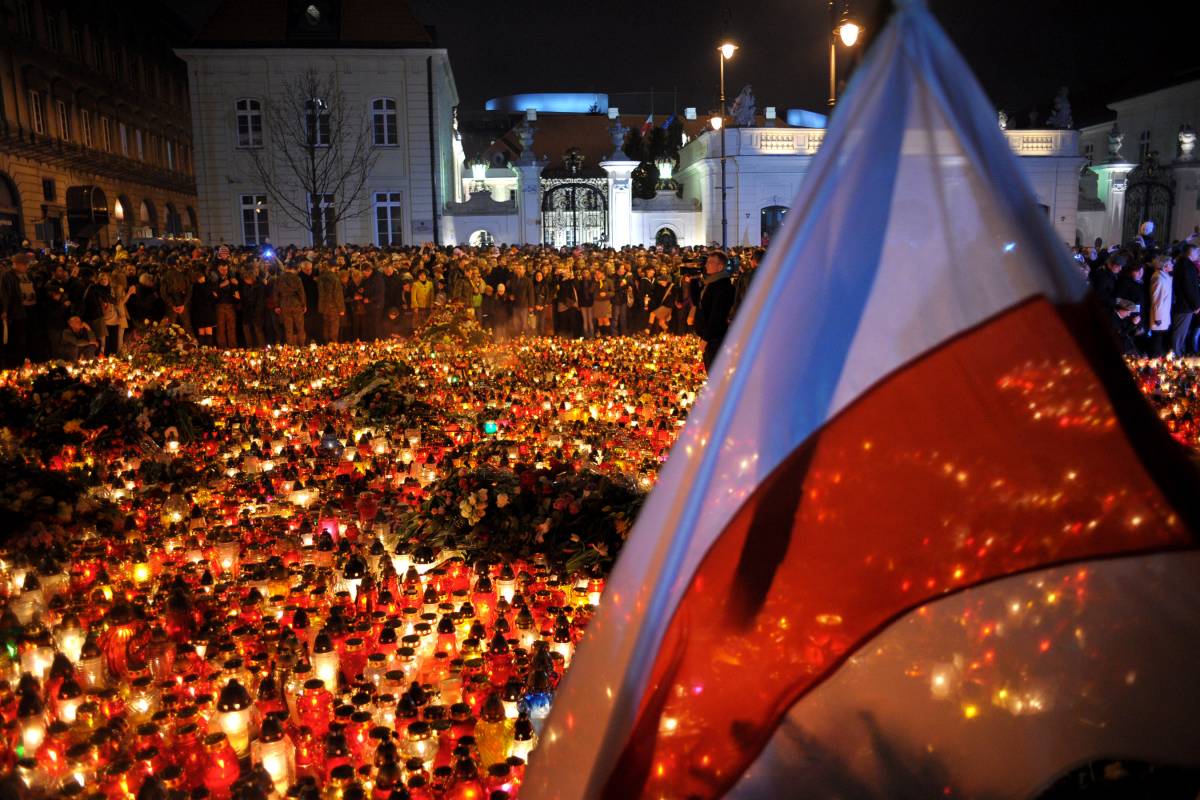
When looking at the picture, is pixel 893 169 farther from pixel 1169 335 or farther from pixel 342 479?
pixel 1169 335

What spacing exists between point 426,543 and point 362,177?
3750 cm

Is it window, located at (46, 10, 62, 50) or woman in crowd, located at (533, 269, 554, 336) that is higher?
window, located at (46, 10, 62, 50)

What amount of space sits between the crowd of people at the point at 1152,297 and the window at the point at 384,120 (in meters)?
33.5

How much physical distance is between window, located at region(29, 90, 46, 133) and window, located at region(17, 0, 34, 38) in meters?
2.55

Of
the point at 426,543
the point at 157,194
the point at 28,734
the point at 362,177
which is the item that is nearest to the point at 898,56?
the point at 28,734

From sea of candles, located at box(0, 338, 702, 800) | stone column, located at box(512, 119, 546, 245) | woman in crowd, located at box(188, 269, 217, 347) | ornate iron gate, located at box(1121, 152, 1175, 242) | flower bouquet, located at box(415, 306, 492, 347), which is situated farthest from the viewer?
stone column, located at box(512, 119, 546, 245)

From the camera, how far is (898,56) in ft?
7.07

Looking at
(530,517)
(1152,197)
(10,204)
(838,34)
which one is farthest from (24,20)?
(1152,197)

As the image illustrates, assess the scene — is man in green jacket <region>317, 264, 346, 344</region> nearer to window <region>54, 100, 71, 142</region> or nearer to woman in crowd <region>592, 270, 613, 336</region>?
woman in crowd <region>592, 270, 613, 336</region>

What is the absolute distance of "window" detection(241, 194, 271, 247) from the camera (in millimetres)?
40812

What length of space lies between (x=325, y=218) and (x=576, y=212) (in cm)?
1178

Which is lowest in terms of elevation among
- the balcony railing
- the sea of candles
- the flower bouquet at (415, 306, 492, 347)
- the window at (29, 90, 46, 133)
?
the sea of candles

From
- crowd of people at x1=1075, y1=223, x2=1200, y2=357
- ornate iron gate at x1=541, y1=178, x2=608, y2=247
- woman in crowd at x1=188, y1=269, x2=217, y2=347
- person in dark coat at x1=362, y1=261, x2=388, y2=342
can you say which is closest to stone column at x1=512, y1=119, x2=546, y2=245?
ornate iron gate at x1=541, y1=178, x2=608, y2=247

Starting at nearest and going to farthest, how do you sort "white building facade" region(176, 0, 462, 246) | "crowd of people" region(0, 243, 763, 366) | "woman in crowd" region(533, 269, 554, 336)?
1. "crowd of people" region(0, 243, 763, 366)
2. "woman in crowd" region(533, 269, 554, 336)
3. "white building facade" region(176, 0, 462, 246)
